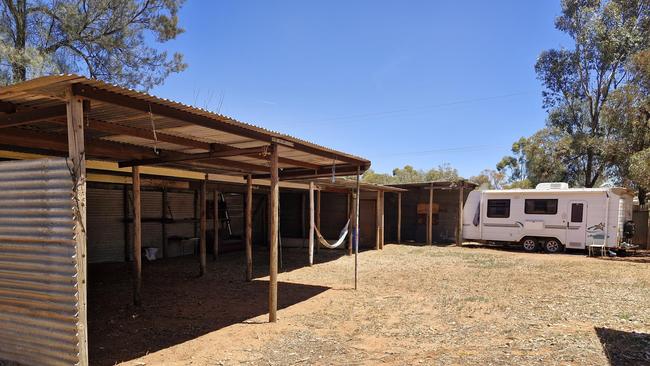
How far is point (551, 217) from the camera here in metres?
13.2

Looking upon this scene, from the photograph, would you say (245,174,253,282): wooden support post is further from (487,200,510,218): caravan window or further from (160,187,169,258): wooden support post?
(487,200,510,218): caravan window

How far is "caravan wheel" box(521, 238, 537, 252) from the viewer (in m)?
13.7

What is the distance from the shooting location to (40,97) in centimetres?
329

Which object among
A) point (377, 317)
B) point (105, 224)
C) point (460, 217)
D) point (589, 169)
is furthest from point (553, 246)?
point (105, 224)

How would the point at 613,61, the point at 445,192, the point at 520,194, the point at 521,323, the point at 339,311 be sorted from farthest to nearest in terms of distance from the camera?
the point at 613,61 → the point at 445,192 → the point at 520,194 → the point at 339,311 → the point at 521,323

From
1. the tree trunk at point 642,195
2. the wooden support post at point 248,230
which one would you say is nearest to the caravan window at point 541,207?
the tree trunk at point 642,195

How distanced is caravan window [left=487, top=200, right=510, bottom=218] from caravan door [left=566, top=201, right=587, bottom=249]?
72.7 inches

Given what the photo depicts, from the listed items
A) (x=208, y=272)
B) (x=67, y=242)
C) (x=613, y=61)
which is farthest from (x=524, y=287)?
(x=613, y=61)

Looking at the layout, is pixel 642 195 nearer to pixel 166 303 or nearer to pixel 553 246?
pixel 553 246

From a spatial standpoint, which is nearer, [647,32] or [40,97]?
[40,97]

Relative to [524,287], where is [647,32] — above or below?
above

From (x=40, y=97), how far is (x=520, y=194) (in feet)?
44.8

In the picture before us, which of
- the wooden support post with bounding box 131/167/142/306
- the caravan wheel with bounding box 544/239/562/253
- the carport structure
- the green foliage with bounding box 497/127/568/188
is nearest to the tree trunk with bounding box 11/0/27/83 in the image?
the wooden support post with bounding box 131/167/142/306

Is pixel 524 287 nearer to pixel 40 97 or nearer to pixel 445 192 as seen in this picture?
pixel 40 97
